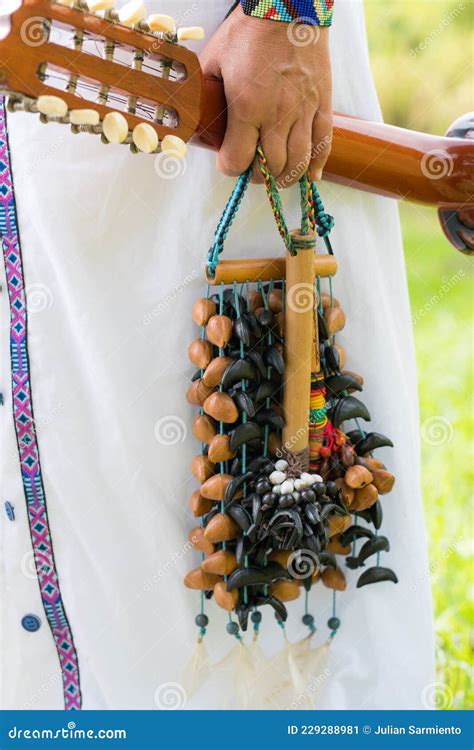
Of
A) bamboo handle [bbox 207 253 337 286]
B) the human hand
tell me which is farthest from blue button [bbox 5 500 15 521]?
the human hand

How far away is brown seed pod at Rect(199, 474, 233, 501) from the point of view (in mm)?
1022

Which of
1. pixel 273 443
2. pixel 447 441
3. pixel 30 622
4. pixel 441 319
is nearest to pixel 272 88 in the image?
pixel 273 443

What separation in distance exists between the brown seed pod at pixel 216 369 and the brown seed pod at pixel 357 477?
0.19m

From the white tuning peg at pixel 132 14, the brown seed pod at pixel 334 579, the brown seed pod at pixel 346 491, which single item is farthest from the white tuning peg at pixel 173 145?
the brown seed pod at pixel 334 579

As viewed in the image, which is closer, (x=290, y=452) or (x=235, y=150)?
(x=235, y=150)

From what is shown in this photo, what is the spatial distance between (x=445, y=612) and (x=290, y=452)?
2.99 feet

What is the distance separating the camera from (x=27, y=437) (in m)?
1.03

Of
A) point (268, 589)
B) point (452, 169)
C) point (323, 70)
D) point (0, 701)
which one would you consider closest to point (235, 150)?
point (323, 70)

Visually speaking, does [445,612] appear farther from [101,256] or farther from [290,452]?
[101,256]

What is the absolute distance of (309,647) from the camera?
1.18 meters

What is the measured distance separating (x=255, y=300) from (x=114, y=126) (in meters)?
0.29

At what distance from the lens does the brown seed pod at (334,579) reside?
1.13 metres

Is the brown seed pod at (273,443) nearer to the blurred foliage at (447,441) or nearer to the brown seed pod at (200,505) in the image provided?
the brown seed pod at (200,505)

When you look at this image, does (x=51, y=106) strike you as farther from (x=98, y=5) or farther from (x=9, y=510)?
(x=9, y=510)
